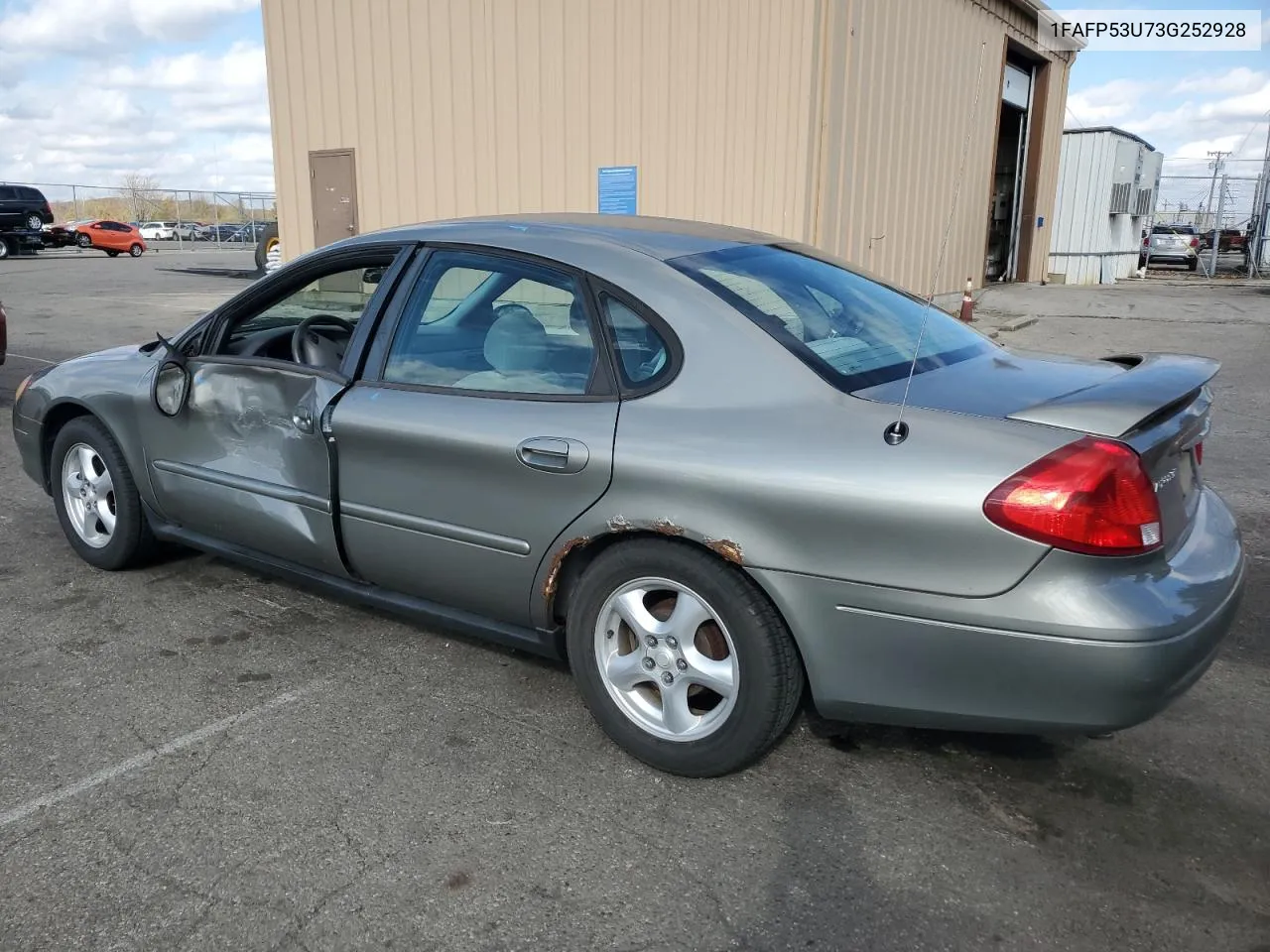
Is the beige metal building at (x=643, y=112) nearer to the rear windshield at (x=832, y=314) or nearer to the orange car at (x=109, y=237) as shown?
the rear windshield at (x=832, y=314)

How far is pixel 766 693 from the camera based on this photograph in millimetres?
2682

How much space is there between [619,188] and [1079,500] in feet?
36.5

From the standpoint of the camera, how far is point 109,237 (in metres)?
37.2

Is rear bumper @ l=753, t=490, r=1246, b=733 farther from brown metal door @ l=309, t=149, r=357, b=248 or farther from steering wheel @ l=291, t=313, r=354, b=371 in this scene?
brown metal door @ l=309, t=149, r=357, b=248

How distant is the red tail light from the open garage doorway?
18868mm

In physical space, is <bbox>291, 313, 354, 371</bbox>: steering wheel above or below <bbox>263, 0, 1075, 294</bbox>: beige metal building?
below

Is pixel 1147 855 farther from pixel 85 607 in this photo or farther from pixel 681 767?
pixel 85 607

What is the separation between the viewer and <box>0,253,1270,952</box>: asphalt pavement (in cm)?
231

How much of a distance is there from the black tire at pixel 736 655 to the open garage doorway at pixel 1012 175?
18865 mm

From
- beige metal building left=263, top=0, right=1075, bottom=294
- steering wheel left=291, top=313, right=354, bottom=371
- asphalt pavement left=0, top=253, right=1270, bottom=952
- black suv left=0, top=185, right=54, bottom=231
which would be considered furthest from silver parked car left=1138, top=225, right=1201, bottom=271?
black suv left=0, top=185, right=54, bottom=231

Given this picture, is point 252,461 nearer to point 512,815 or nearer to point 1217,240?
point 512,815

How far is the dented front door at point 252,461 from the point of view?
11.6ft

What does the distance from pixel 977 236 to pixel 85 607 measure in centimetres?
1716

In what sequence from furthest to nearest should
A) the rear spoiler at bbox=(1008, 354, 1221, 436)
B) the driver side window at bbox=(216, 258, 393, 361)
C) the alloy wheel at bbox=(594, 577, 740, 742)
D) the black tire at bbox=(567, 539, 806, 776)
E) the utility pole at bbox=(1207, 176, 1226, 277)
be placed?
the utility pole at bbox=(1207, 176, 1226, 277) < the driver side window at bbox=(216, 258, 393, 361) < the alloy wheel at bbox=(594, 577, 740, 742) < the black tire at bbox=(567, 539, 806, 776) < the rear spoiler at bbox=(1008, 354, 1221, 436)
